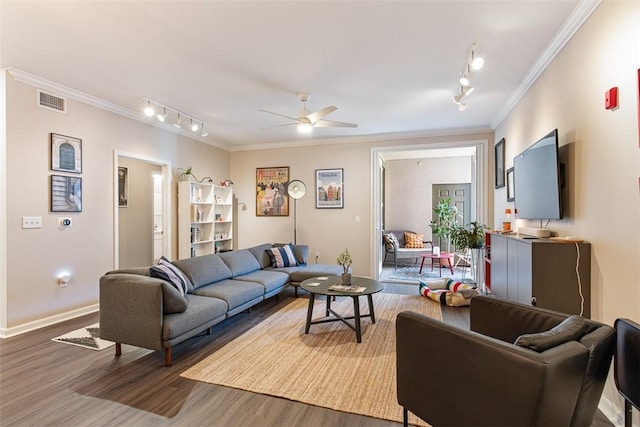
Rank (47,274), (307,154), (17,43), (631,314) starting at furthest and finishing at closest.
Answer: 1. (307,154)
2. (47,274)
3. (17,43)
4. (631,314)

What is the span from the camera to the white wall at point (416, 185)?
762 cm

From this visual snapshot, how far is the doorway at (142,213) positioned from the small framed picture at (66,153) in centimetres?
116

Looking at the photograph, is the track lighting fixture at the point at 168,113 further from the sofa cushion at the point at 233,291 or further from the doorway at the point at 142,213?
the sofa cushion at the point at 233,291

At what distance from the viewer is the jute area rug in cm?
209

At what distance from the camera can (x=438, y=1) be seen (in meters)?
2.08

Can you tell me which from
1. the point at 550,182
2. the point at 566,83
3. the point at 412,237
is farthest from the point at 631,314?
the point at 412,237

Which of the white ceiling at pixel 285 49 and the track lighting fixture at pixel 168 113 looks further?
the track lighting fixture at pixel 168 113

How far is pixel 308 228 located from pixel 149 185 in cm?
309

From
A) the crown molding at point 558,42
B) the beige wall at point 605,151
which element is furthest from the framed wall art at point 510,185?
the beige wall at point 605,151

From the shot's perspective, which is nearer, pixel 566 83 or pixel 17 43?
pixel 566 83

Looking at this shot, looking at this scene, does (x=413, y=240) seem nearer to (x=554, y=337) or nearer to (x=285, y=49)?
(x=285, y=49)

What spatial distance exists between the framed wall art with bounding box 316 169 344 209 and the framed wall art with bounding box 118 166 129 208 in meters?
3.39

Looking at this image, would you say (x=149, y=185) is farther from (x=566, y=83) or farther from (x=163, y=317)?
(x=566, y=83)

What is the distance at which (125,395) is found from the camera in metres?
2.12
